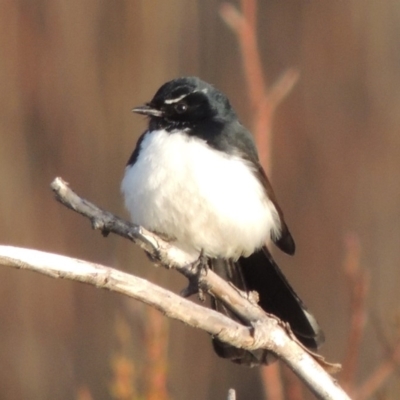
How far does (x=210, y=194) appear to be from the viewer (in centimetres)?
390

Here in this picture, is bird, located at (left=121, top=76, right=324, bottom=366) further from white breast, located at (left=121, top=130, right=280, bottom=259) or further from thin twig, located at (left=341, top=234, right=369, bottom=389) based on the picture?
thin twig, located at (left=341, top=234, right=369, bottom=389)

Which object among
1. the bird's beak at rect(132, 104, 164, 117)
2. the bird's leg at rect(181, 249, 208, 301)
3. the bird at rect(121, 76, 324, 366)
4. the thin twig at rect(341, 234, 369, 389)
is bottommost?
the thin twig at rect(341, 234, 369, 389)

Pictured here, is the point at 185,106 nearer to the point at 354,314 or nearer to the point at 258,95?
the point at 258,95

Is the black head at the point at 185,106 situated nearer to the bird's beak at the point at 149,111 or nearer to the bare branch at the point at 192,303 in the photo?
the bird's beak at the point at 149,111

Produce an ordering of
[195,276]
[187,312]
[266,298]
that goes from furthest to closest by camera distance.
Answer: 1. [266,298]
2. [195,276]
3. [187,312]

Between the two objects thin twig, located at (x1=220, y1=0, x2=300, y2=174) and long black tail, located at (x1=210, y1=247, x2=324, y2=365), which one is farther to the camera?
thin twig, located at (x1=220, y1=0, x2=300, y2=174)

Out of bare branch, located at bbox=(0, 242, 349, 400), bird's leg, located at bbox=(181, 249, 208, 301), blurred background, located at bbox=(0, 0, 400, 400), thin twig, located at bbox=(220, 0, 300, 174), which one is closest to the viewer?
bare branch, located at bbox=(0, 242, 349, 400)

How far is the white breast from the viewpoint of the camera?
3.89m

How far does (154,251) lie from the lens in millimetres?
3562

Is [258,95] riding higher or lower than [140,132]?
lower

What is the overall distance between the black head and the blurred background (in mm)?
1857

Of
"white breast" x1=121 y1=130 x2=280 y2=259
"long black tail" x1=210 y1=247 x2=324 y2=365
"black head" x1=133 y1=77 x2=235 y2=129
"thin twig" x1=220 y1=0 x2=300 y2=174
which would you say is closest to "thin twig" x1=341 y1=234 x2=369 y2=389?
"long black tail" x1=210 y1=247 x2=324 y2=365

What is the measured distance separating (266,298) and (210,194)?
577mm

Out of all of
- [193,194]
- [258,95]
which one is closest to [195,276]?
[193,194]
